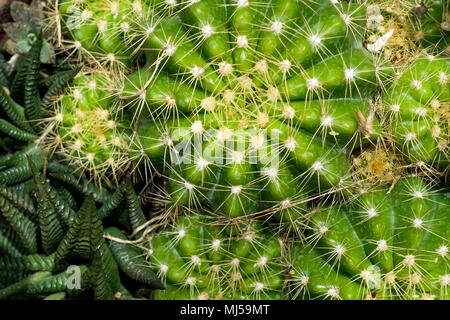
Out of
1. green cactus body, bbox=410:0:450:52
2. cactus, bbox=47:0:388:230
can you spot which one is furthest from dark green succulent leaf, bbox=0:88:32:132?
green cactus body, bbox=410:0:450:52

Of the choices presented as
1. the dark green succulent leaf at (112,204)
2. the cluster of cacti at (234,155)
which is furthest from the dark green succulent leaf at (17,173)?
the dark green succulent leaf at (112,204)

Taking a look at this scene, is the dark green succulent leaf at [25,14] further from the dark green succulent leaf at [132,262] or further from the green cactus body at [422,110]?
the green cactus body at [422,110]

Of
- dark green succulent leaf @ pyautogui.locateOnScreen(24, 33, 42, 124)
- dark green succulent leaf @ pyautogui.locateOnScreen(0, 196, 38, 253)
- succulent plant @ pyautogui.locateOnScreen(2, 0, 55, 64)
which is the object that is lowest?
dark green succulent leaf @ pyautogui.locateOnScreen(0, 196, 38, 253)

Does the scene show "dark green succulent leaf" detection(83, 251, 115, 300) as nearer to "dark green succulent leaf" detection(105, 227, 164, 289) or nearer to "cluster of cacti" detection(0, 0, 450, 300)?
"cluster of cacti" detection(0, 0, 450, 300)

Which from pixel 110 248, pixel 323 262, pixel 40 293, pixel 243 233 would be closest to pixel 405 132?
pixel 323 262

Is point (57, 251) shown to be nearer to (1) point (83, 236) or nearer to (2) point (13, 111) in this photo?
(1) point (83, 236)

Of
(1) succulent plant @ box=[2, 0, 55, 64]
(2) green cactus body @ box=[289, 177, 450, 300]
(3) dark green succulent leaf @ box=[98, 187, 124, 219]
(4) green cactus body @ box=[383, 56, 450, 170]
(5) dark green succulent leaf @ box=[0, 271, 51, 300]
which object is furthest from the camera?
(1) succulent plant @ box=[2, 0, 55, 64]
